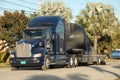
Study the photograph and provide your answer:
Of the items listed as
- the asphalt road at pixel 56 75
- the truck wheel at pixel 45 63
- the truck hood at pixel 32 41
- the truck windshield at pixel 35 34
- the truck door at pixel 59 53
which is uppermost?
the truck windshield at pixel 35 34

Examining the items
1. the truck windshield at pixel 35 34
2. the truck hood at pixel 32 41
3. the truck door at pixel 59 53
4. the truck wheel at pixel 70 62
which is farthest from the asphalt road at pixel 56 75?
the truck wheel at pixel 70 62

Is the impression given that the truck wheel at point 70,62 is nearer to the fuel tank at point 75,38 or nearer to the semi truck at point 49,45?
the semi truck at point 49,45

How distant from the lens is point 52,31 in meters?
28.9

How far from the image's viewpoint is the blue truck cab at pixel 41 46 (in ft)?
87.2

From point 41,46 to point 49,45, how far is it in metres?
1.16

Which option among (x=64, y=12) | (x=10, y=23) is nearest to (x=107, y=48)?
(x=64, y=12)

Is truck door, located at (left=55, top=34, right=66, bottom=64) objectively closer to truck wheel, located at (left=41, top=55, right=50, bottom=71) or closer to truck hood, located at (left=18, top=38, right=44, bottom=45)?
truck wheel, located at (left=41, top=55, right=50, bottom=71)

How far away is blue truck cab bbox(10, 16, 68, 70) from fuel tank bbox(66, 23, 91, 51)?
2.29m

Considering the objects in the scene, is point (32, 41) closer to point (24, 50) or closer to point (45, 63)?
point (24, 50)

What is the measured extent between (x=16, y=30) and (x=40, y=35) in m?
17.6

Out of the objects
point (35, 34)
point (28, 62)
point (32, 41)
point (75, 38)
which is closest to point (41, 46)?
point (32, 41)

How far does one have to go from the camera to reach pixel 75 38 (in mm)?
34406

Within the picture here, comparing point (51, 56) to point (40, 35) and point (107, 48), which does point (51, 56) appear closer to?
point (40, 35)

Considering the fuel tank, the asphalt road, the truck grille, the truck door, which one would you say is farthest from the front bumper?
the fuel tank
